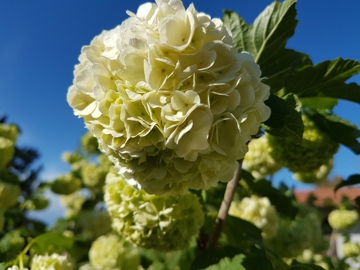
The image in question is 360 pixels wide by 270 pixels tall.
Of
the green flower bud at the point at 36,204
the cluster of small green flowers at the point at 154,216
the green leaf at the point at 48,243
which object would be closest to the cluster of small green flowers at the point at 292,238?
the cluster of small green flowers at the point at 154,216

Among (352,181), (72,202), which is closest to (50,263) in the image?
(352,181)

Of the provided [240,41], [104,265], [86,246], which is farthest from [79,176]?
[240,41]

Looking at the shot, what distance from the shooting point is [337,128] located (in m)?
1.32

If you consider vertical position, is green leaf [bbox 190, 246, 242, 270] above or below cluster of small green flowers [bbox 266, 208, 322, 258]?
below

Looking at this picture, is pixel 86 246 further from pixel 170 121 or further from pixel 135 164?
pixel 170 121

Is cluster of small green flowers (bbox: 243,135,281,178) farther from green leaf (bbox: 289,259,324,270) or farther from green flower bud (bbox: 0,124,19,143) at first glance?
green flower bud (bbox: 0,124,19,143)

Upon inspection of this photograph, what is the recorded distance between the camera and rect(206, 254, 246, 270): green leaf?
1.09 m

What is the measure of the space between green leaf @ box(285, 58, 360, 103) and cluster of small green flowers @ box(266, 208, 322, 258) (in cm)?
125

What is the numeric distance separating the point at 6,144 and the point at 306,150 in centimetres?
141

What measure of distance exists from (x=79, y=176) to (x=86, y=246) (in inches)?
29.8

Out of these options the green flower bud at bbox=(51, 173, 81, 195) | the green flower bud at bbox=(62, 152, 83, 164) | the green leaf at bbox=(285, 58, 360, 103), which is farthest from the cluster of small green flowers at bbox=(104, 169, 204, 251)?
the green flower bud at bbox=(62, 152, 83, 164)

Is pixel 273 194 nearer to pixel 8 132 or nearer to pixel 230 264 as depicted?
pixel 230 264

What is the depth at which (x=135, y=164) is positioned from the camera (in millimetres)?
810

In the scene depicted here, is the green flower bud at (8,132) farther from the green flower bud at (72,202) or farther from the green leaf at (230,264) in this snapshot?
the green leaf at (230,264)
